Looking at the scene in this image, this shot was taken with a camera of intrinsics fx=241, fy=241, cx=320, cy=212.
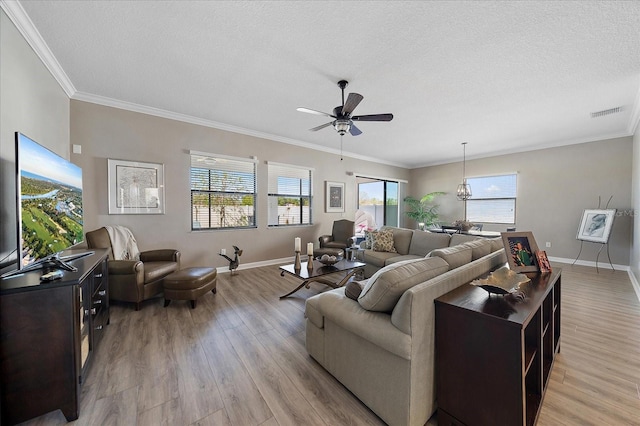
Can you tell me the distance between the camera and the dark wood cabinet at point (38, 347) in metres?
1.28

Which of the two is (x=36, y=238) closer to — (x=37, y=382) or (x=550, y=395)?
(x=37, y=382)

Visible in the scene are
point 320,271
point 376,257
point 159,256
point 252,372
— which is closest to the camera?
point 252,372

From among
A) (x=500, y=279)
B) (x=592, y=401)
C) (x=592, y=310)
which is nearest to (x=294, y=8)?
(x=500, y=279)

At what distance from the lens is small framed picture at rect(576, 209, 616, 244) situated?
4512 mm

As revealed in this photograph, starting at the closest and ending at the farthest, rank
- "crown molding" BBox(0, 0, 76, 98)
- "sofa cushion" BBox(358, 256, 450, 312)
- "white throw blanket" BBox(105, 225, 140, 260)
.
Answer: "sofa cushion" BBox(358, 256, 450, 312)
"crown molding" BBox(0, 0, 76, 98)
"white throw blanket" BBox(105, 225, 140, 260)

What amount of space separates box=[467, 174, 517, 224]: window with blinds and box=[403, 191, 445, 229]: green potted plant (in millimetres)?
880

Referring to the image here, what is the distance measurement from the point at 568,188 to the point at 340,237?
509 centimetres

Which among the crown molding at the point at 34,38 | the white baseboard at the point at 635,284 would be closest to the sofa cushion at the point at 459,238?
the white baseboard at the point at 635,284

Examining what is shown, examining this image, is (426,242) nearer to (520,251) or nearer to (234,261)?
(520,251)

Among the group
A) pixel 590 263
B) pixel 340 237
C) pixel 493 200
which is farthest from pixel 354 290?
pixel 493 200

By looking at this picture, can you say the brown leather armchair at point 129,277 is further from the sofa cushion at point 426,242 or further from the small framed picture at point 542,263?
the small framed picture at point 542,263

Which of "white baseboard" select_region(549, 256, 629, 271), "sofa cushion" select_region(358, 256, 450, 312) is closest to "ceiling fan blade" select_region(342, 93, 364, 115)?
"sofa cushion" select_region(358, 256, 450, 312)

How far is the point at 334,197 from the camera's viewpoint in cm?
607

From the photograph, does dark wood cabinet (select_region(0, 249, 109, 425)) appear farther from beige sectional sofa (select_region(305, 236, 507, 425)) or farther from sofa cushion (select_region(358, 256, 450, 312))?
sofa cushion (select_region(358, 256, 450, 312))
